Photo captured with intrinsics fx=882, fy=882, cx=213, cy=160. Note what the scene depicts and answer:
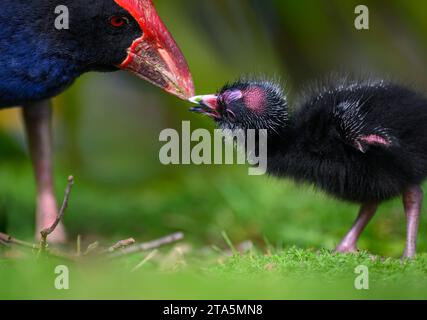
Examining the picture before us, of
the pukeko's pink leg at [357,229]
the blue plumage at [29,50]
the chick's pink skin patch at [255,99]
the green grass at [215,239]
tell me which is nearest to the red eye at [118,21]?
the blue plumage at [29,50]

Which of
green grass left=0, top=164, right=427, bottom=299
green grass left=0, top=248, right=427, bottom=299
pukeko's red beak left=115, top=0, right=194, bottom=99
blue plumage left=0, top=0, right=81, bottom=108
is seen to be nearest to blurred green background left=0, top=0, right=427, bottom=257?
green grass left=0, top=164, right=427, bottom=299

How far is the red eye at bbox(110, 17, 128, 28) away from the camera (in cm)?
391

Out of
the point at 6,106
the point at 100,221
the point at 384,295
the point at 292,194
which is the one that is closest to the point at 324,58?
the point at 292,194

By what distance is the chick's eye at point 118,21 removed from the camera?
390cm

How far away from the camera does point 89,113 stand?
23.8 ft

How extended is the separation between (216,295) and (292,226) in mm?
2366

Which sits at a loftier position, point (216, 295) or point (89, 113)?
point (89, 113)

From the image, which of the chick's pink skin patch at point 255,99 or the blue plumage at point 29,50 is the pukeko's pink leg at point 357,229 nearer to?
the chick's pink skin patch at point 255,99

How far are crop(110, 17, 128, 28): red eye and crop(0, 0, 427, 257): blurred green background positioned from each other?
1.96 m
